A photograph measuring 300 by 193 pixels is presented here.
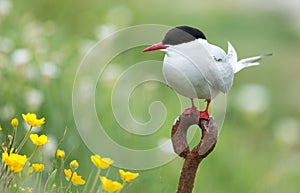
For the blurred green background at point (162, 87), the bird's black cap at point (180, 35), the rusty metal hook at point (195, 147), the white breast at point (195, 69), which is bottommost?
the blurred green background at point (162, 87)

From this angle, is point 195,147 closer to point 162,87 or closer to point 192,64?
point 192,64

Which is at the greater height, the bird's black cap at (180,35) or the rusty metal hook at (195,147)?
the bird's black cap at (180,35)

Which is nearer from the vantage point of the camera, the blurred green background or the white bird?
the white bird

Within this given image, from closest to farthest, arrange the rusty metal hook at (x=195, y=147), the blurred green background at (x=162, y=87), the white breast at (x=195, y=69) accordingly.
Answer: the white breast at (x=195, y=69) < the rusty metal hook at (x=195, y=147) < the blurred green background at (x=162, y=87)

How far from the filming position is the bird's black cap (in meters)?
1.07

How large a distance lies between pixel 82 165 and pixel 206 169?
24.4 inches

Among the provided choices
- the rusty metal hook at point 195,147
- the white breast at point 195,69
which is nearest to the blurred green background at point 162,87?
the rusty metal hook at point 195,147

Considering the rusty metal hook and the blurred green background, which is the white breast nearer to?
the rusty metal hook

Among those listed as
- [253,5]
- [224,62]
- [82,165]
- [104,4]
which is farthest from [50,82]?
[253,5]

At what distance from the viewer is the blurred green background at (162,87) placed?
218 centimetres

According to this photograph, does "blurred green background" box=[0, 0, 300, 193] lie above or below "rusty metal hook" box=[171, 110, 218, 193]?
below

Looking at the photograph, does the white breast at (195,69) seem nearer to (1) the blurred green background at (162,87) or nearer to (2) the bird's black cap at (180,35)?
(2) the bird's black cap at (180,35)

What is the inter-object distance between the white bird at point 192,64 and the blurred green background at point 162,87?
13.3 inches

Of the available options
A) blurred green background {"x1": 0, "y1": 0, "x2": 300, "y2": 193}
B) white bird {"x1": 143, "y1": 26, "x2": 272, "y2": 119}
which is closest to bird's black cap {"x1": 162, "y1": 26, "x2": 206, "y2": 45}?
white bird {"x1": 143, "y1": 26, "x2": 272, "y2": 119}
